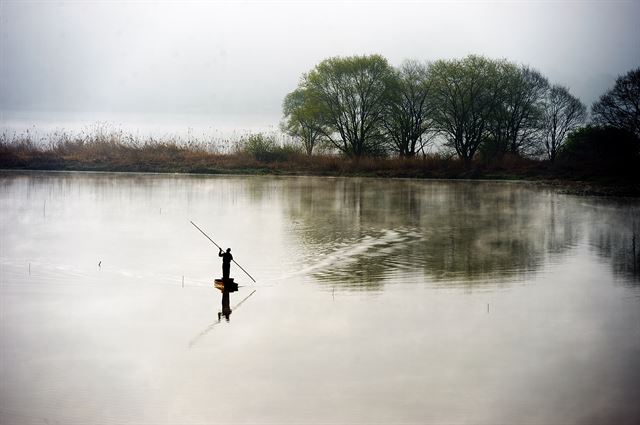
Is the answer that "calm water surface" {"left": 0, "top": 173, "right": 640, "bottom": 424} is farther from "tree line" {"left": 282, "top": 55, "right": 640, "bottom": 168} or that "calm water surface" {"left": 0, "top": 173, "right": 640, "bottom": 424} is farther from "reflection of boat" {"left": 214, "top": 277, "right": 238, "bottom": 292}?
"tree line" {"left": 282, "top": 55, "right": 640, "bottom": 168}

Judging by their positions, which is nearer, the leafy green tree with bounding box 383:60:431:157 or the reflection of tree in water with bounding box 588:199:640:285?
the reflection of tree in water with bounding box 588:199:640:285

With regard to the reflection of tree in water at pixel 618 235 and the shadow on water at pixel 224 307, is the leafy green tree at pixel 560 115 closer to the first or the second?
the reflection of tree in water at pixel 618 235

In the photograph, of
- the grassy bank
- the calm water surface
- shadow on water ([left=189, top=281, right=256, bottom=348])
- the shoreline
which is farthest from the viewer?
the grassy bank

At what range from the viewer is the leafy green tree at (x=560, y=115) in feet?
199

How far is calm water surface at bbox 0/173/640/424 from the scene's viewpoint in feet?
27.0

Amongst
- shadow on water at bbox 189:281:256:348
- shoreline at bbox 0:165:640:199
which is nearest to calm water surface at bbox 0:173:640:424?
shadow on water at bbox 189:281:256:348

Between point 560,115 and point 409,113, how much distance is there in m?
14.6

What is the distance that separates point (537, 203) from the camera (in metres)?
32.7

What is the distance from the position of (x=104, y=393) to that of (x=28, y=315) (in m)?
3.83

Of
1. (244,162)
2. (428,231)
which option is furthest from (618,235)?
(244,162)

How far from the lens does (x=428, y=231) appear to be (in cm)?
2255

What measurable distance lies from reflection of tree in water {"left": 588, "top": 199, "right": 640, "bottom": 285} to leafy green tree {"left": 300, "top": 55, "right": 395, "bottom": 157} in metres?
24.3

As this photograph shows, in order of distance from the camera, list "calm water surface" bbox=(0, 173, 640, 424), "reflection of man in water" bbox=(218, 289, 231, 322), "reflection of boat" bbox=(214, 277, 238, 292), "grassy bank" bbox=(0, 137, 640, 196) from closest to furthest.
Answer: "calm water surface" bbox=(0, 173, 640, 424) < "reflection of man in water" bbox=(218, 289, 231, 322) < "reflection of boat" bbox=(214, 277, 238, 292) < "grassy bank" bbox=(0, 137, 640, 196)

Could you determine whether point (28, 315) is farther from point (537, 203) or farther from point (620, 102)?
point (620, 102)
